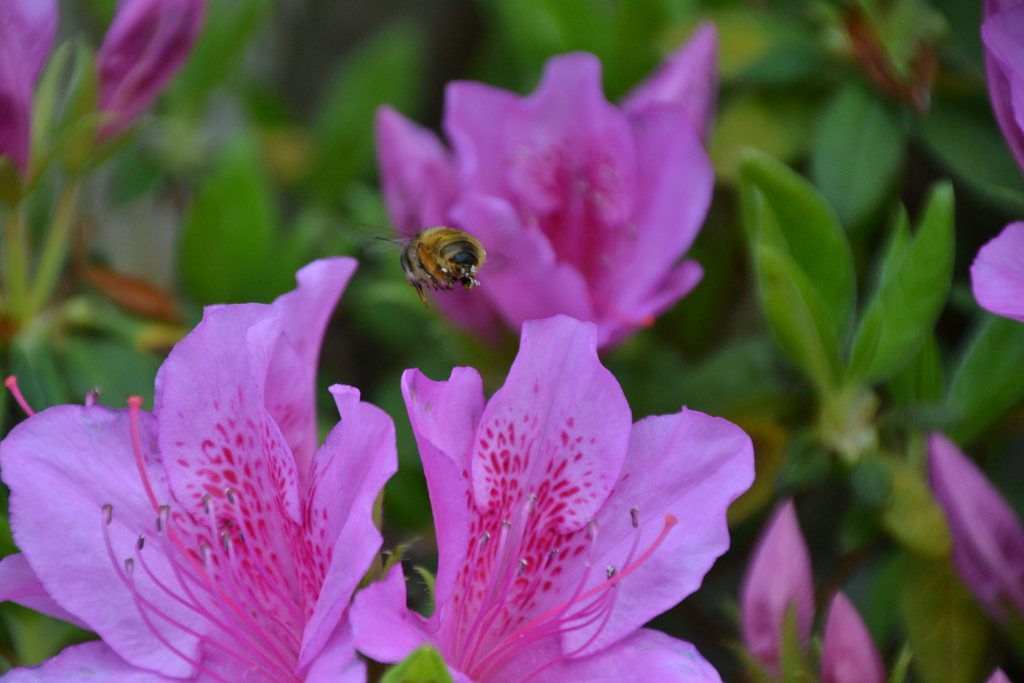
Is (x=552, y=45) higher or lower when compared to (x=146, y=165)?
higher

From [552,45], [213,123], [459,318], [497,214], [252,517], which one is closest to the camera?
[252,517]

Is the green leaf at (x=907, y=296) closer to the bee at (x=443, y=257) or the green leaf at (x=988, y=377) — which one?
the green leaf at (x=988, y=377)

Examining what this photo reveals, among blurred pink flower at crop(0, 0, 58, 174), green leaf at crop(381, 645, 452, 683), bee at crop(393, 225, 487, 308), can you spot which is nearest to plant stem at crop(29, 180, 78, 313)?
blurred pink flower at crop(0, 0, 58, 174)

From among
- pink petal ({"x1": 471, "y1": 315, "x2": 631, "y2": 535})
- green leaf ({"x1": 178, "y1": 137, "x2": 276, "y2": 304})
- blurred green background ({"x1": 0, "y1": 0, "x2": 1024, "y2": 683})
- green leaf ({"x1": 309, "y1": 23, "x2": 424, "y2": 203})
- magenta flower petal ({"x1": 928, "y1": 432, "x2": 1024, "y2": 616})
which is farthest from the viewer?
green leaf ({"x1": 309, "y1": 23, "x2": 424, "y2": 203})

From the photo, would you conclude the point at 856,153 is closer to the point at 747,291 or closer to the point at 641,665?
the point at 747,291

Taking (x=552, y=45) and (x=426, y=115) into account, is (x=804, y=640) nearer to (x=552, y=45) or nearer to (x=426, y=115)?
(x=552, y=45)

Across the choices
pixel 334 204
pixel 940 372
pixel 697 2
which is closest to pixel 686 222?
pixel 940 372

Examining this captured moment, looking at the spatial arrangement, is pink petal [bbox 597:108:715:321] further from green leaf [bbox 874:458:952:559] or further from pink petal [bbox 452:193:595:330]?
green leaf [bbox 874:458:952:559]
